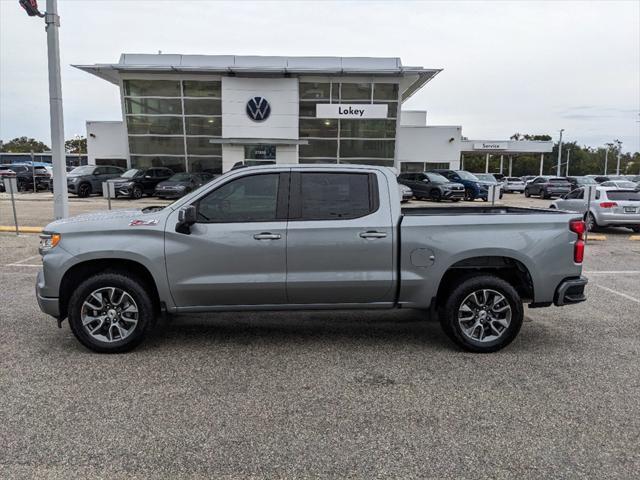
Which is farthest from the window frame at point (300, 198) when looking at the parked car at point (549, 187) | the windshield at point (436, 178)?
the parked car at point (549, 187)

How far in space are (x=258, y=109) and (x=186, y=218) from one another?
25976mm

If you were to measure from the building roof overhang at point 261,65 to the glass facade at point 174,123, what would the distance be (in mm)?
1303

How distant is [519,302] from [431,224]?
1.17 m

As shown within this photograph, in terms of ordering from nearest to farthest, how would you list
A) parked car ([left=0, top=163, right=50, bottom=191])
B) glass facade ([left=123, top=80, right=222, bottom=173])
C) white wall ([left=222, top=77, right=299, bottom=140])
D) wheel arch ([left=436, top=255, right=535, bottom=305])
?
wheel arch ([left=436, top=255, right=535, bottom=305])
white wall ([left=222, top=77, right=299, bottom=140])
glass facade ([left=123, top=80, right=222, bottom=173])
parked car ([left=0, top=163, right=50, bottom=191])

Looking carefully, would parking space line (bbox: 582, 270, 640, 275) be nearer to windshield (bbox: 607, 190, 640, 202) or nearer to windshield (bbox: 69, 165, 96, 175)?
windshield (bbox: 607, 190, 640, 202)

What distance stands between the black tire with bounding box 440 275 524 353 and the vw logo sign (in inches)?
1028

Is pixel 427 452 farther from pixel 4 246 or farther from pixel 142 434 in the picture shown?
pixel 4 246

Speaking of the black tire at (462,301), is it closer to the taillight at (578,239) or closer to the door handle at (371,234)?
the taillight at (578,239)

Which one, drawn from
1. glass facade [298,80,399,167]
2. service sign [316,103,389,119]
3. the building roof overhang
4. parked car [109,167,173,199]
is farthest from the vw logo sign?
parked car [109,167,173,199]

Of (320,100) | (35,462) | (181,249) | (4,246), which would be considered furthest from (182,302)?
(320,100)

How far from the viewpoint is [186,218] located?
463 centimetres

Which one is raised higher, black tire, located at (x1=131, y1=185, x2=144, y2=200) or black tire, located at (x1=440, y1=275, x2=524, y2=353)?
black tire, located at (x1=131, y1=185, x2=144, y2=200)

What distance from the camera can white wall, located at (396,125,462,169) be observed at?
3372cm

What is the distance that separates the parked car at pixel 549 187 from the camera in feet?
107
